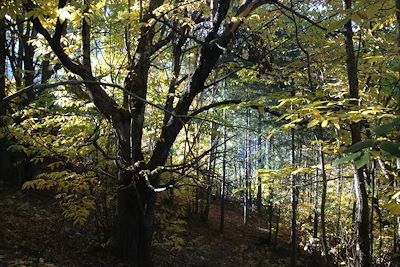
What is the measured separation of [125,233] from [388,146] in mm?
5782

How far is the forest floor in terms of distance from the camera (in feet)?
21.1

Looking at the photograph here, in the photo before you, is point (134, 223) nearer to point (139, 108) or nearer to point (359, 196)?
point (139, 108)

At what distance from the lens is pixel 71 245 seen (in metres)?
7.11

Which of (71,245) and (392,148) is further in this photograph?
(71,245)

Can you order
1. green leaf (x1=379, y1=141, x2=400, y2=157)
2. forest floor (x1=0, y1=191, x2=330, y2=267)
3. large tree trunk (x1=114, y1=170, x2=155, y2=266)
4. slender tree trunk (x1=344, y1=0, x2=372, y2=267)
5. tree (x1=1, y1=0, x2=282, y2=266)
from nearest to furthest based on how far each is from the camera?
green leaf (x1=379, y1=141, x2=400, y2=157) < slender tree trunk (x1=344, y1=0, x2=372, y2=267) < tree (x1=1, y1=0, x2=282, y2=266) < large tree trunk (x1=114, y1=170, x2=155, y2=266) < forest floor (x1=0, y1=191, x2=330, y2=267)

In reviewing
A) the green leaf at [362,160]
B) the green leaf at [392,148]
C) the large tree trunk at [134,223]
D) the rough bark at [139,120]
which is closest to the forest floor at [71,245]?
the large tree trunk at [134,223]

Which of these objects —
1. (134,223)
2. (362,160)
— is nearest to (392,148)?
(362,160)

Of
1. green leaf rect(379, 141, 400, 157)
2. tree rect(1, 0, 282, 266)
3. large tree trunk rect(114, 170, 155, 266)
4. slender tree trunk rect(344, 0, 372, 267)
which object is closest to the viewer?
green leaf rect(379, 141, 400, 157)

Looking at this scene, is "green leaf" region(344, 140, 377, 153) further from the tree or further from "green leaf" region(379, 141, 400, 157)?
the tree

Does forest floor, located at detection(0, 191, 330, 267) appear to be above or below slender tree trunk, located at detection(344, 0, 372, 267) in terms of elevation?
below

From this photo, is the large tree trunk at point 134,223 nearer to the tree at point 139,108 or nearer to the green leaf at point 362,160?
the tree at point 139,108

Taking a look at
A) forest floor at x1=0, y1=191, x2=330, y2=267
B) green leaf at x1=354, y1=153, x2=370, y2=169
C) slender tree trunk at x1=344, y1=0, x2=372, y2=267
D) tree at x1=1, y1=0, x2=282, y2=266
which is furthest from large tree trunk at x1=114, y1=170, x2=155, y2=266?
green leaf at x1=354, y1=153, x2=370, y2=169

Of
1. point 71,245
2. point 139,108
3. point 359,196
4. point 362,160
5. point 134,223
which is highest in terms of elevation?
point 139,108

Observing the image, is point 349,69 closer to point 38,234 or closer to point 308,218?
point 38,234
